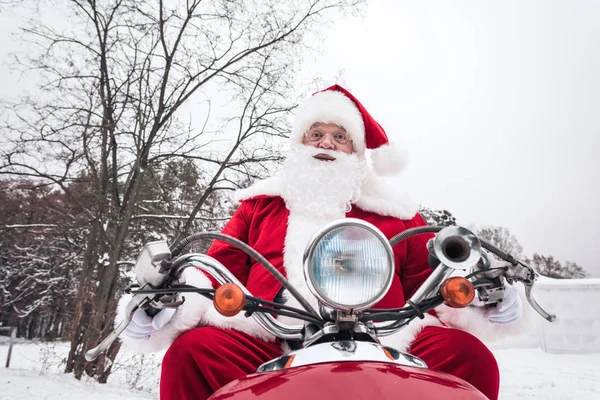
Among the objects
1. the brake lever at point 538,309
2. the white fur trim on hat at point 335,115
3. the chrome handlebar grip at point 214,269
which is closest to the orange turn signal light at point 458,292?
the brake lever at point 538,309

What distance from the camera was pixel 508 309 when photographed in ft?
4.28

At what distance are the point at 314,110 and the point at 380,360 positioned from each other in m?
2.10

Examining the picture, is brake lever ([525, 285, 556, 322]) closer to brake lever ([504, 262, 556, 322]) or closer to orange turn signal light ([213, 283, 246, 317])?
brake lever ([504, 262, 556, 322])

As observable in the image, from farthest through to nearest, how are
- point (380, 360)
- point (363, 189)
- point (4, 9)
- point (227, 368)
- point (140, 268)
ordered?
point (4, 9)
point (363, 189)
point (227, 368)
point (140, 268)
point (380, 360)

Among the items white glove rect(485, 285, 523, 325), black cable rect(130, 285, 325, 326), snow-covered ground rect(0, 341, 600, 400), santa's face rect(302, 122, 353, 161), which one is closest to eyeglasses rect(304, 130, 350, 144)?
santa's face rect(302, 122, 353, 161)

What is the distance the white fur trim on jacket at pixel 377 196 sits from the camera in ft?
7.00

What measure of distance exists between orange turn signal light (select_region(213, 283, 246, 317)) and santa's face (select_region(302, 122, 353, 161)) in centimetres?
151

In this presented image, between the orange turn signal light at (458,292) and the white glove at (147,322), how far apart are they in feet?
2.77

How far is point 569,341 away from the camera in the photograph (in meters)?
8.97

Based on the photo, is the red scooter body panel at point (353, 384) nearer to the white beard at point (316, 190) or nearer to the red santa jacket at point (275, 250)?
the red santa jacket at point (275, 250)

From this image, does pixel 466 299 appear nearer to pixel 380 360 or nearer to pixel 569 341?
pixel 380 360

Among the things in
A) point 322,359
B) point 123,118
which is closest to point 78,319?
point 123,118

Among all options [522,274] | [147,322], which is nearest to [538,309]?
[522,274]

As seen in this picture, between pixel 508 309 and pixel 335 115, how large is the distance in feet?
5.36
